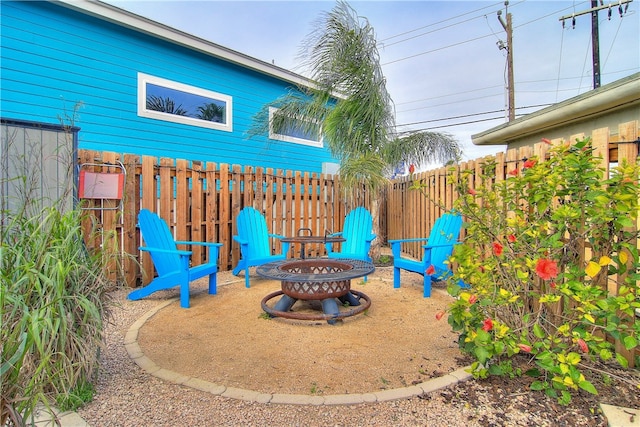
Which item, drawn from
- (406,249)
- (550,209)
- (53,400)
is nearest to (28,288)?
(53,400)

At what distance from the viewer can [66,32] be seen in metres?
5.31

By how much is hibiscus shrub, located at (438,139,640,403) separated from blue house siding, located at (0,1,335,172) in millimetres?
4576

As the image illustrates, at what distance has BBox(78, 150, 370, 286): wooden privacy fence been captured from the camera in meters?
4.25

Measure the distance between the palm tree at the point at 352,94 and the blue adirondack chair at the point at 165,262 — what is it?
3.19 metres

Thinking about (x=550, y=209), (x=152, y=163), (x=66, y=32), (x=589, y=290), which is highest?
(x=66, y=32)

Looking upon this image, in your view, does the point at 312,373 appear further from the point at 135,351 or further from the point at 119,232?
the point at 119,232

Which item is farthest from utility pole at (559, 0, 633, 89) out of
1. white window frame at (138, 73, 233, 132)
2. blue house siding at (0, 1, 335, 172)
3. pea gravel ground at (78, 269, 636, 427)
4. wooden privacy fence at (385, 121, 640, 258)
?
pea gravel ground at (78, 269, 636, 427)

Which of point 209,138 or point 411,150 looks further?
point 411,150

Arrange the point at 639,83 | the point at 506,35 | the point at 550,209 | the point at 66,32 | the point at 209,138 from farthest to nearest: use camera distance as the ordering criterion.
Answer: the point at 506,35 < the point at 209,138 < the point at 66,32 < the point at 639,83 < the point at 550,209

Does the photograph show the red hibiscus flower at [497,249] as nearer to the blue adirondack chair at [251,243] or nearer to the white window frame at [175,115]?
the blue adirondack chair at [251,243]

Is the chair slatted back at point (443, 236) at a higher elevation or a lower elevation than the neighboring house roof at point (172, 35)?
lower

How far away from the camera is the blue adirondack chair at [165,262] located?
3562mm

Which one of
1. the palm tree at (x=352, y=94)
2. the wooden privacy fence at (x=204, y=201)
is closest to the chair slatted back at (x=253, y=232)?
the wooden privacy fence at (x=204, y=201)

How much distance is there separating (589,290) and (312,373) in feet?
5.33
